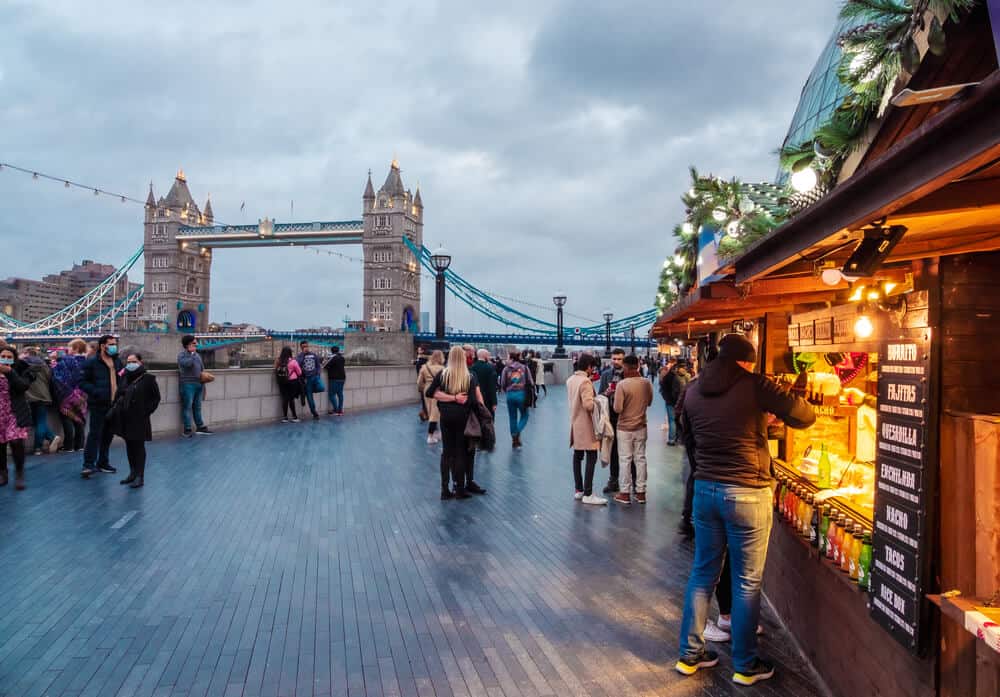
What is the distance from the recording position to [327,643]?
12.3ft

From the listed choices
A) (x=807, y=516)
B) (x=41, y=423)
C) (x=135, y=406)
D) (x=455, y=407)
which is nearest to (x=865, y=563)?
(x=807, y=516)

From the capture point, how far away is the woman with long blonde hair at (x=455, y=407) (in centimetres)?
726

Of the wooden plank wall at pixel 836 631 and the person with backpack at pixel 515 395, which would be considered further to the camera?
the person with backpack at pixel 515 395

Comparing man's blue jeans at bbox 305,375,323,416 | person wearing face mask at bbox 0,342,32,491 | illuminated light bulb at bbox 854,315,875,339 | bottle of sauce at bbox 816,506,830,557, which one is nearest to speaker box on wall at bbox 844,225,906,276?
illuminated light bulb at bbox 854,315,875,339

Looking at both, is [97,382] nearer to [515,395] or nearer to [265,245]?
[515,395]

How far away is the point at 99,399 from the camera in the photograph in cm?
845

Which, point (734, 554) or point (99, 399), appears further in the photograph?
point (99, 399)

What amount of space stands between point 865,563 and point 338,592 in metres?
3.27

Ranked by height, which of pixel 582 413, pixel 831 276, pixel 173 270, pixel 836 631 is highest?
pixel 173 270

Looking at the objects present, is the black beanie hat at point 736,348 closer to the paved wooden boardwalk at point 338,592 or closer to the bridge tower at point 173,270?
the paved wooden boardwalk at point 338,592

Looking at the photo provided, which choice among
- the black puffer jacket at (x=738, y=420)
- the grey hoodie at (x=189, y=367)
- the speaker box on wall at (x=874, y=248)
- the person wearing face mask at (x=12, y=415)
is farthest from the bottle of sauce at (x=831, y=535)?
the grey hoodie at (x=189, y=367)

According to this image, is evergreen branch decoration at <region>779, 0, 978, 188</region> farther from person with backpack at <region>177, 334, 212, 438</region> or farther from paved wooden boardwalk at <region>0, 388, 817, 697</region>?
person with backpack at <region>177, 334, 212, 438</region>

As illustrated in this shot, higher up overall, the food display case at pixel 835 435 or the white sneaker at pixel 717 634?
the food display case at pixel 835 435

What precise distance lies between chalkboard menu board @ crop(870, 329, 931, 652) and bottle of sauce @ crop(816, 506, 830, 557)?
0.59 meters
